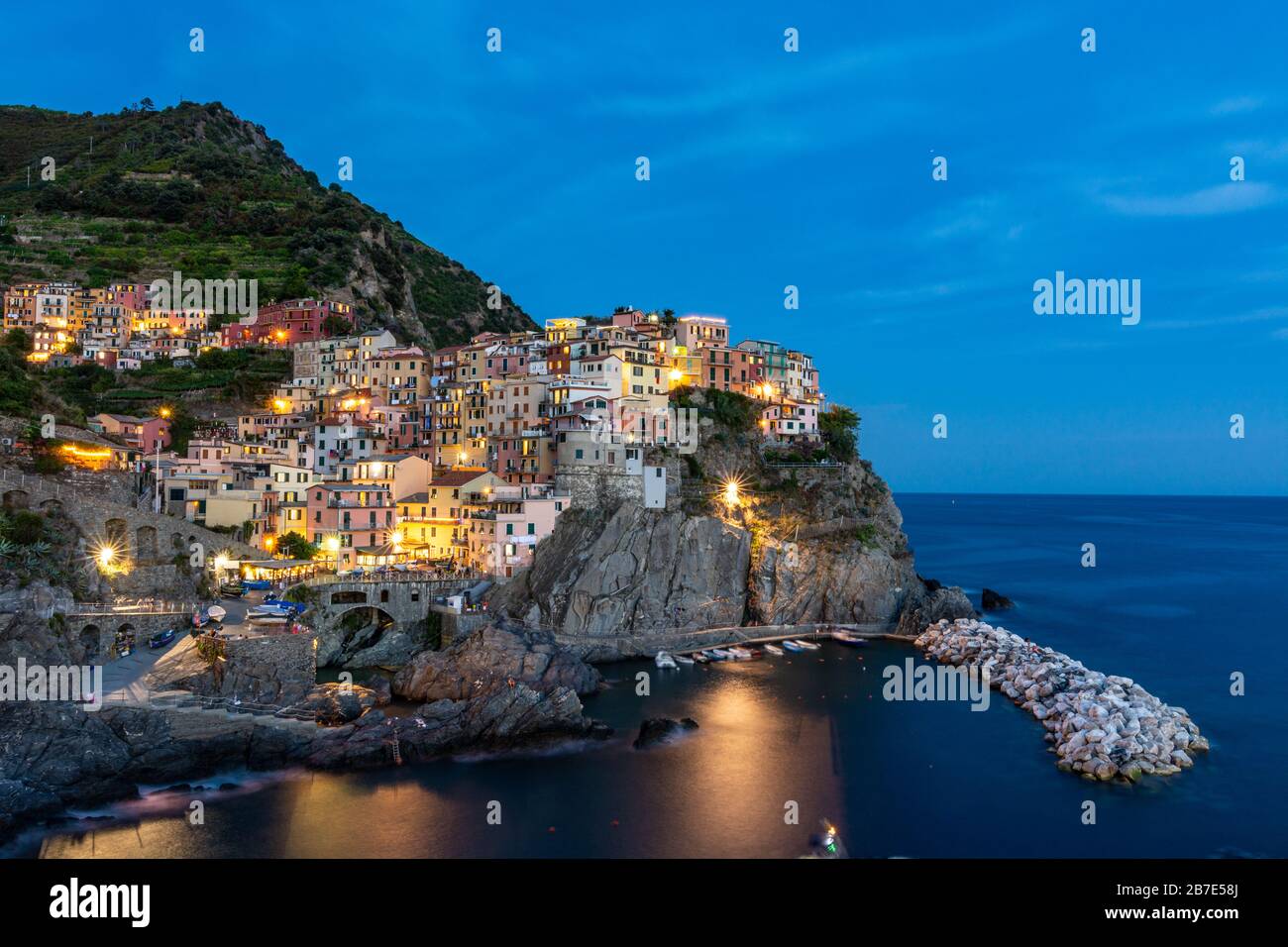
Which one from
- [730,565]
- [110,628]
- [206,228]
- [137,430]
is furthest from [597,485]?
[206,228]

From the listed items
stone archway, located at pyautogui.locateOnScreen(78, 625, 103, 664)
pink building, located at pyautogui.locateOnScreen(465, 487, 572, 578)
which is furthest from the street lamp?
stone archway, located at pyautogui.locateOnScreen(78, 625, 103, 664)

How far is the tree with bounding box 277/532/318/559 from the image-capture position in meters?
47.2

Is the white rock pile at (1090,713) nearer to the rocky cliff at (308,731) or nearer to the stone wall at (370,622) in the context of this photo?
the rocky cliff at (308,731)

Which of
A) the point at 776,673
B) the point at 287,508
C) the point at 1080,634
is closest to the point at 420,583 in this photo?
the point at 287,508

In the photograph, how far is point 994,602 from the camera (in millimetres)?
63969

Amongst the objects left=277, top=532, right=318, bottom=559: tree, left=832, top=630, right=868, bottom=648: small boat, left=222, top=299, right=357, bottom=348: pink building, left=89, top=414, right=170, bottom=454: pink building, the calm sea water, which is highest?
left=222, top=299, right=357, bottom=348: pink building

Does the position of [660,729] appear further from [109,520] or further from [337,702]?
[109,520]

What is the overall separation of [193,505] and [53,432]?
761 centimetres

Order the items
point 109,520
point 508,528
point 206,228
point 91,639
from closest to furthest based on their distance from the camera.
Result: point 91,639, point 109,520, point 508,528, point 206,228

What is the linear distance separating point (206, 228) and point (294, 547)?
70.8m

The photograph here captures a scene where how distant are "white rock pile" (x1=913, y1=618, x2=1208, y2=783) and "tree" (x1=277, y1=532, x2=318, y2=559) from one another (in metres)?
34.5

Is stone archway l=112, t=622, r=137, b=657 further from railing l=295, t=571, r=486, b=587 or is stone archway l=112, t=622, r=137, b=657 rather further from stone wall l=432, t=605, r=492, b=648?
stone wall l=432, t=605, r=492, b=648

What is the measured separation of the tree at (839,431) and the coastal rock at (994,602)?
14163 mm

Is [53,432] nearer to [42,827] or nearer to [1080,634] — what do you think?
[42,827]
